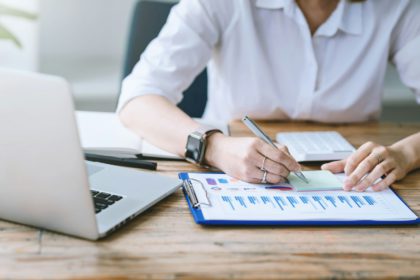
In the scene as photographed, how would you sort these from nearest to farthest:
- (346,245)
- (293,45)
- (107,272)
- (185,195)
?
(107,272), (346,245), (185,195), (293,45)

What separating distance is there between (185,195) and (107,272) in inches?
11.7

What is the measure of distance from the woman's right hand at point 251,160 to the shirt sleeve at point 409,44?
2.20 feet

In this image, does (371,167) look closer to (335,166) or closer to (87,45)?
(335,166)

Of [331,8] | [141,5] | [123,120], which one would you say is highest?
[331,8]

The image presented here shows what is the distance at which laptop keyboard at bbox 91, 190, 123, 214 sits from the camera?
3.22 ft

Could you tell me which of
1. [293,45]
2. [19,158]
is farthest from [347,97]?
[19,158]

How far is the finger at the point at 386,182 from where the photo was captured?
45.9 inches

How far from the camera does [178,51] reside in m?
1.56

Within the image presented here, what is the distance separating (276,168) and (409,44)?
30.0 inches

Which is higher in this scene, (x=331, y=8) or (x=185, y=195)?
(x=331, y=8)

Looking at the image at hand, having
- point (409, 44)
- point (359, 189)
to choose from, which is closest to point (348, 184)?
point (359, 189)

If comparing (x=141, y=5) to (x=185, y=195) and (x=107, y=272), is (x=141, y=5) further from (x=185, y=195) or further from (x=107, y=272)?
(x=107, y=272)

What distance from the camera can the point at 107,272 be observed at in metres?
0.83

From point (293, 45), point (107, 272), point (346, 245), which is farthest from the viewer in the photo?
point (293, 45)
